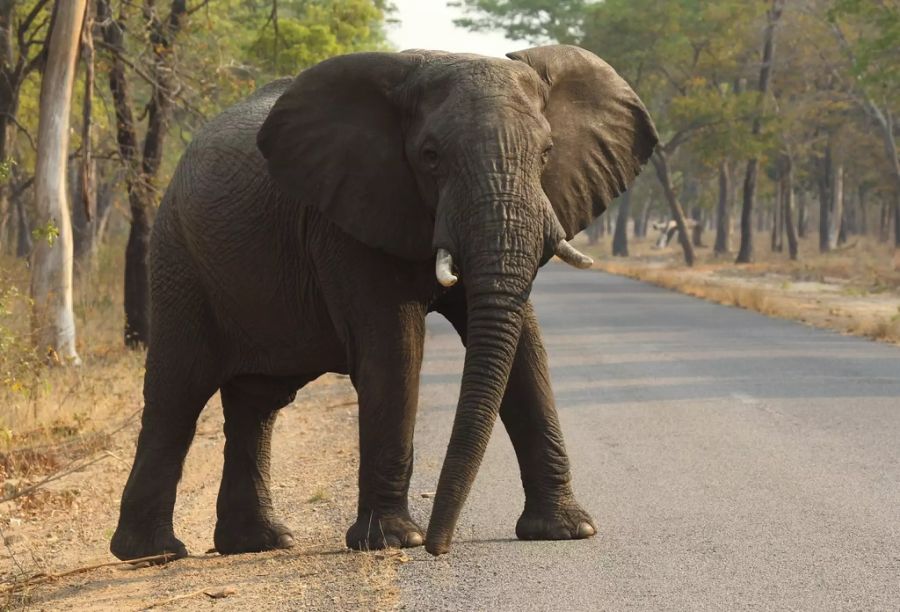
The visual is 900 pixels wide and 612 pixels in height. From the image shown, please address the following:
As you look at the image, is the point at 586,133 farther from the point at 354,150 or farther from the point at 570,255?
the point at 354,150

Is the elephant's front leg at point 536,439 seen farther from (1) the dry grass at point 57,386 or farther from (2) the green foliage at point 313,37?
(2) the green foliage at point 313,37

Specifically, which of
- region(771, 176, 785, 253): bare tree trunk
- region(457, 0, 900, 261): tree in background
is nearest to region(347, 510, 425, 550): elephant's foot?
region(457, 0, 900, 261): tree in background

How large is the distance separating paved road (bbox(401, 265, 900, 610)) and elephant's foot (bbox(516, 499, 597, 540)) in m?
0.08

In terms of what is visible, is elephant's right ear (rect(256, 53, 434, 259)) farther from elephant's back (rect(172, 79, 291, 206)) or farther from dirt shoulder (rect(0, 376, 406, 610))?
dirt shoulder (rect(0, 376, 406, 610))

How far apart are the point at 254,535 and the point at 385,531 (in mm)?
1430

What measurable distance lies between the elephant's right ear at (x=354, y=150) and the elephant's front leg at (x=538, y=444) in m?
0.84

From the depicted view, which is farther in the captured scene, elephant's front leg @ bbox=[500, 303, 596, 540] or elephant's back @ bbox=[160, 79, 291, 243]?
elephant's back @ bbox=[160, 79, 291, 243]

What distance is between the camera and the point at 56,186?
50.5 feet

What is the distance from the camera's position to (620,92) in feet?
22.6

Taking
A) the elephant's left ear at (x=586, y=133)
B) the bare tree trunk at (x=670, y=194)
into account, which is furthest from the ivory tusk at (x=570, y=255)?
the bare tree trunk at (x=670, y=194)

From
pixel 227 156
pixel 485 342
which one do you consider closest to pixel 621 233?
pixel 227 156

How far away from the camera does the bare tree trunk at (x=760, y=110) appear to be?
45.3 metres

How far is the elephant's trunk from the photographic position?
18.4 ft

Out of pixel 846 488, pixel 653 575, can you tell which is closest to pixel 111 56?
pixel 846 488
